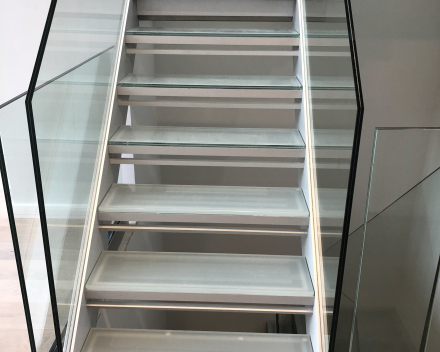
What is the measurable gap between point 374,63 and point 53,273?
4252 millimetres

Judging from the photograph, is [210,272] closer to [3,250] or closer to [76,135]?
[76,135]

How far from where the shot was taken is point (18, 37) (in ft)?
11.1

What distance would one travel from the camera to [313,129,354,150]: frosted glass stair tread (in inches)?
51.0

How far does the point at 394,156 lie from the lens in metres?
1.31

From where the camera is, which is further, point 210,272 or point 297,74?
point 297,74

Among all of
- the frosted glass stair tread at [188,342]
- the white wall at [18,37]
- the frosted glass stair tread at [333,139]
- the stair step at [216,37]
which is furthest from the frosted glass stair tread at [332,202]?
the white wall at [18,37]

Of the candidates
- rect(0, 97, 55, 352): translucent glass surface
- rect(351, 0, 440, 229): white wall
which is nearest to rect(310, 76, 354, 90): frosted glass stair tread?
rect(0, 97, 55, 352): translucent glass surface

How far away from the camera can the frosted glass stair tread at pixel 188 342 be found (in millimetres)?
1747

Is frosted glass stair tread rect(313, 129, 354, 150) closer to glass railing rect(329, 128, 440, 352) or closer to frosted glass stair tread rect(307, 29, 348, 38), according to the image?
glass railing rect(329, 128, 440, 352)

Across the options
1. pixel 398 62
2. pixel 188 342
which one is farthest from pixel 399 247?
pixel 398 62

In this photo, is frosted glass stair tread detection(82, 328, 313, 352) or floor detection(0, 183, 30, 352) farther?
floor detection(0, 183, 30, 352)

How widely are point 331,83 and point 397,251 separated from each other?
2.27 ft

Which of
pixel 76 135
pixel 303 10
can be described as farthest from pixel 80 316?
pixel 303 10

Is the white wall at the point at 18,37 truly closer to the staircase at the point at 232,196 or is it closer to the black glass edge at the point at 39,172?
the staircase at the point at 232,196
